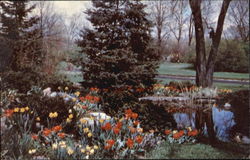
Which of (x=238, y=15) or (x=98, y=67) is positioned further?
(x=238, y=15)

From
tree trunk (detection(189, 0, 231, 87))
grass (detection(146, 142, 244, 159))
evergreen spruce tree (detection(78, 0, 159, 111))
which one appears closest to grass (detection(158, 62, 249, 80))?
tree trunk (detection(189, 0, 231, 87))

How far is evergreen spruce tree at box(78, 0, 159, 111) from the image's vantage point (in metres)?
10.6

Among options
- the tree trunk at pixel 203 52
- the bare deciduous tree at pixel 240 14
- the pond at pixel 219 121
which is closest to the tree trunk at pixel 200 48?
the tree trunk at pixel 203 52

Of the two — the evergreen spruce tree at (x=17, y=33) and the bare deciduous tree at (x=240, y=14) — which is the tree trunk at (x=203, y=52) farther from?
the bare deciduous tree at (x=240, y=14)

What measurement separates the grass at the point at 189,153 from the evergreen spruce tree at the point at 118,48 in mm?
5955

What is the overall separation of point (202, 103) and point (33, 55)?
7947 mm

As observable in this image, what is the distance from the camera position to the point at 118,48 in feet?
36.6

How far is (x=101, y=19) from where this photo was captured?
432 inches

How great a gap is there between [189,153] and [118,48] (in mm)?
7597

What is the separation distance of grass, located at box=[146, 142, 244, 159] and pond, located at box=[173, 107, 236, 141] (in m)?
1.47

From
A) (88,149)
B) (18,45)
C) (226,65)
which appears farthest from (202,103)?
(226,65)

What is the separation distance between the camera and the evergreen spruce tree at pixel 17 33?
1313 centimetres

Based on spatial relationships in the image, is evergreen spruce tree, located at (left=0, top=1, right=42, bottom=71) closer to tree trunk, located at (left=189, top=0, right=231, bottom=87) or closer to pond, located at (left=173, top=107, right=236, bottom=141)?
tree trunk, located at (left=189, top=0, right=231, bottom=87)

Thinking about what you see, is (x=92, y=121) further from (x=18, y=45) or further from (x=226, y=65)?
(x=226, y=65)
